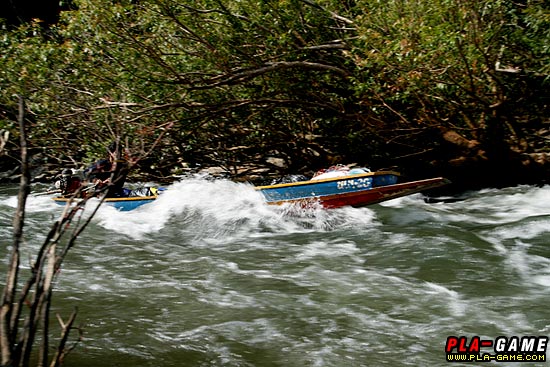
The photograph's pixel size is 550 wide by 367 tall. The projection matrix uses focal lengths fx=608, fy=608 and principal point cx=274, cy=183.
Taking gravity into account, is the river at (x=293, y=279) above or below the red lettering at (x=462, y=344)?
above

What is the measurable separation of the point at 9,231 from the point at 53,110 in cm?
315

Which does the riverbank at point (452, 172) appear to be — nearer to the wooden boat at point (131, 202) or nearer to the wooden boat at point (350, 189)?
the wooden boat at point (131, 202)

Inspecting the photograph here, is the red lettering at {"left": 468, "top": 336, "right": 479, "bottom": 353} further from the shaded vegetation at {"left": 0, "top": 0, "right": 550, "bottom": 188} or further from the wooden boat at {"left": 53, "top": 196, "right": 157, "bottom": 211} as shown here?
the wooden boat at {"left": 53, "top": 196, "right": 157, "bottom": 211}

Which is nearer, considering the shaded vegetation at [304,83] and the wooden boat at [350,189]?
the shaded vegetation at [304,83]

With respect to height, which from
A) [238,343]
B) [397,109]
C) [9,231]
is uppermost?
[397,109]

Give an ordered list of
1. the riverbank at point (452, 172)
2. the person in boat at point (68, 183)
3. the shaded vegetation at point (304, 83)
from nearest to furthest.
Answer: the shaded vegetation at point (304, 83) < the person in boat at point (68, 183) < the riverbank at point (452, 172)

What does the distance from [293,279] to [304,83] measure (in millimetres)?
5252

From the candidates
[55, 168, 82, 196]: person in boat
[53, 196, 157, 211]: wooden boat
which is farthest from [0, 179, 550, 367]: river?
[55, 168, 82, 196]: person in boat

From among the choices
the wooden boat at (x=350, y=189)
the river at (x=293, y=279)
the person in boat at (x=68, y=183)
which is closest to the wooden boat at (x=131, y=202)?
the river at (x=293, y=279)

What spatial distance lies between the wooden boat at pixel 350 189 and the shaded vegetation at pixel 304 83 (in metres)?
1.30

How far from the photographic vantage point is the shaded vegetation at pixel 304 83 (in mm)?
8328

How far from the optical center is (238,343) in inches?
172

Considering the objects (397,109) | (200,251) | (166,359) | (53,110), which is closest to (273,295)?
(166,359)

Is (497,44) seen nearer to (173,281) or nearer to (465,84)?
(465,84)
